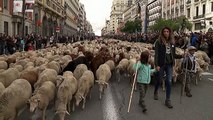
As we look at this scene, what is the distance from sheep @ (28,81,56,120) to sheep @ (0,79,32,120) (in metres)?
0.22

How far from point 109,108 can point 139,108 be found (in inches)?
30.5

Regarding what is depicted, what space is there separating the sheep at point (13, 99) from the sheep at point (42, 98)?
0.22m

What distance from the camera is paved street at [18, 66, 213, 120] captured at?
26.9 ft

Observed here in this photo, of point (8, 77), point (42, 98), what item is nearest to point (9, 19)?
point (8, 77)

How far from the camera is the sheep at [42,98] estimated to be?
741 centimetres

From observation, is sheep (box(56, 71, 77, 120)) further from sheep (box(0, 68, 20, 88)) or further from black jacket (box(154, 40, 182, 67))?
black jacket (box(154, 40, 182, 67))

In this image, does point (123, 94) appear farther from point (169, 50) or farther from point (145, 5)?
point (145, 5)

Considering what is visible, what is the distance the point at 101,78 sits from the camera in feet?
34.3

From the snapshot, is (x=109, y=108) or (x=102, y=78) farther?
(x=102, y=78)

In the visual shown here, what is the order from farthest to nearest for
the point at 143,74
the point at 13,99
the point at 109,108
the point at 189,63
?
the point at 189,63 → the point at 109,108 → the point at 143,74 → the point at 13,99

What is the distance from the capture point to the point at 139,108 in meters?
9.11

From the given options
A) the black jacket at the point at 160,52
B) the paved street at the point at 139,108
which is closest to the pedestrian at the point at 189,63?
the paved street at the point at 139,108

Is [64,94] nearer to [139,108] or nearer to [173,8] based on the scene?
[139,108]

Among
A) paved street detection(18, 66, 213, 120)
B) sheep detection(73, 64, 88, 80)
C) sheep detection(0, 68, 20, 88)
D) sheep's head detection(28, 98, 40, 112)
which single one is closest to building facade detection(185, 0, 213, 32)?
paved street detection(18, 66, 213, 120)
